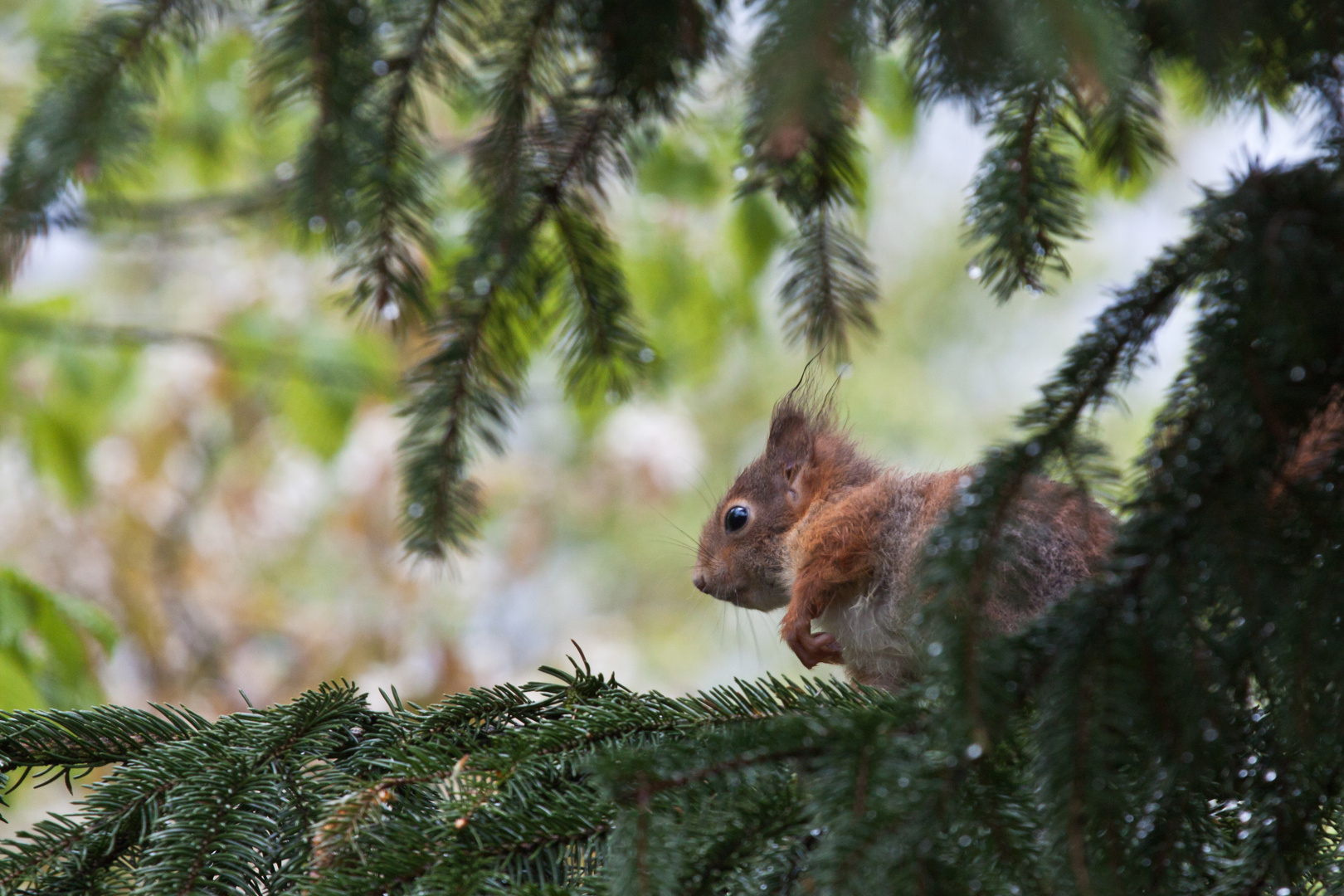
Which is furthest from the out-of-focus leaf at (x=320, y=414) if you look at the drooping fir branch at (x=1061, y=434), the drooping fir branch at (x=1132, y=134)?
the drooping fir branch at (x=1061, y=434)

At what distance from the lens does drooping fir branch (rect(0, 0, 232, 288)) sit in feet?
4.02

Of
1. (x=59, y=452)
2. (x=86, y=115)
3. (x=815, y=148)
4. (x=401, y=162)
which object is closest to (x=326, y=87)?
(x=401, y=162)

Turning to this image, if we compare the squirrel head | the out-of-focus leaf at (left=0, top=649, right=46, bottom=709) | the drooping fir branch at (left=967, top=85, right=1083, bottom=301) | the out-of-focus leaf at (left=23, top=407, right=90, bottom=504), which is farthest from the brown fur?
the out-of-focus leaf at (left=23, top=407, right=90, bottom=504)

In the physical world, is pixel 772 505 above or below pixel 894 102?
below

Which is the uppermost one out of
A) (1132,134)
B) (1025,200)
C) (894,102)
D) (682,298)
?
(682,298)

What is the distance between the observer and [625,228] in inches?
107

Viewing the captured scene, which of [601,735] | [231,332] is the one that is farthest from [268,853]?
[231,332]

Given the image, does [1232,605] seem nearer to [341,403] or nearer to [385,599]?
[341,403]

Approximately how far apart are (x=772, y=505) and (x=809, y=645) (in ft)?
1.19

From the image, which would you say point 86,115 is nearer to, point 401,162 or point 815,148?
point 401,162

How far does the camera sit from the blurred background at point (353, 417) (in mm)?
2441

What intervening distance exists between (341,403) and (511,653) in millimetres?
2625

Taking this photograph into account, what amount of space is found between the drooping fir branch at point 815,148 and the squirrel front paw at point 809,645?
426mm

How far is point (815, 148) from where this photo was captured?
1285mm
